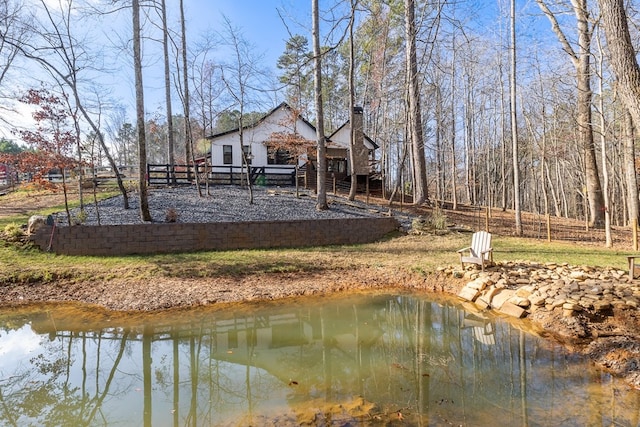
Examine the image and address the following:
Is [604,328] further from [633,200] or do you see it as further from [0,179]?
[0,179]

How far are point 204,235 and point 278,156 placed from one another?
42.8ft

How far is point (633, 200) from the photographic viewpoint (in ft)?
42.6

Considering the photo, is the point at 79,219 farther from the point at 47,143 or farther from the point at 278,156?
the point at 278,156

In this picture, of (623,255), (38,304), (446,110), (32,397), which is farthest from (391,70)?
(32,397)

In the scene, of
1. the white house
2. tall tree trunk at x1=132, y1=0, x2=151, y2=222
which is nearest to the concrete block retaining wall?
tall tree trunk at x1=132, y1=0, x2=151, y2=222

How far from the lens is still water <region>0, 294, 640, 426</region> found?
337 centimetres

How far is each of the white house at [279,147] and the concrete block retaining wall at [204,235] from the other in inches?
347

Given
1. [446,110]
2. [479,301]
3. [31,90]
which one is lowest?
[479,301]

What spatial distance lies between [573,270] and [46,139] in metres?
14.5

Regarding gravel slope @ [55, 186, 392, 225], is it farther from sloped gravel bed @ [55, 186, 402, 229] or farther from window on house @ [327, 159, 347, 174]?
window on house @ [327, 159, 347, 174]

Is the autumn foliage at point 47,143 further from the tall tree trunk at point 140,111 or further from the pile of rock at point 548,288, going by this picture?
the pile of rock at point 548,288

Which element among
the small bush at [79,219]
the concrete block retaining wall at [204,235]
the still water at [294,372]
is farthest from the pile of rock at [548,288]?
the small bush at [79,219]

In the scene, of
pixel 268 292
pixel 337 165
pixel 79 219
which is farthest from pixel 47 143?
pixel 337 165

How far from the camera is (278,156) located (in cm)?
2283
